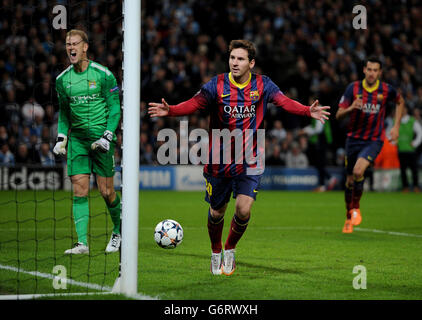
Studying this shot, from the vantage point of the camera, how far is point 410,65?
2234 cm

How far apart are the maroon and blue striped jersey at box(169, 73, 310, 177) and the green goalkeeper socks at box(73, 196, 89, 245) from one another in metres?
1.62

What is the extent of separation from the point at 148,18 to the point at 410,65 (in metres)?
8.54

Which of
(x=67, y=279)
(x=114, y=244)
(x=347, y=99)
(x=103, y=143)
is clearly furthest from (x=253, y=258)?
(x=347, y=99)

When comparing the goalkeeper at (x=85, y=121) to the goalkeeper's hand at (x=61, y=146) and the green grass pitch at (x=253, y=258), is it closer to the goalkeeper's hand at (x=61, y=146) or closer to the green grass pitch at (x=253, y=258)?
the goalkeeper's hand at (x=61, y=146)

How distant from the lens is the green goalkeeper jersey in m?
7.42

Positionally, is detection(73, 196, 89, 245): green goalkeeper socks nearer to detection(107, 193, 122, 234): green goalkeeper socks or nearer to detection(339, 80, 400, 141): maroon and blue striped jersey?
detection(107, 193, 122, 234): green goalkeeper socks

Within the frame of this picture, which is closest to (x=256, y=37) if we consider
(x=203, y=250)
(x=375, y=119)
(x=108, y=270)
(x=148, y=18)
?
(x=148, y=18)

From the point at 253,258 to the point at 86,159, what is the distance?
2.09 m

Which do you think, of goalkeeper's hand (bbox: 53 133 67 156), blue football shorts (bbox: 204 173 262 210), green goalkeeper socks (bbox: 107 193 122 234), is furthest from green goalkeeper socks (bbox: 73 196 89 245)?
blue football shorts (bbox: 204 173 262 210)

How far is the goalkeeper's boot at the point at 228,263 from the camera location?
6.24m

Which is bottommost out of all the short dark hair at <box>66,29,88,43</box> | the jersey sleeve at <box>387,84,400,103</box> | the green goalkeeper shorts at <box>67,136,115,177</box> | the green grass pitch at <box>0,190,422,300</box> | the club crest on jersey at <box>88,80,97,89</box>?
the green grass pitch at <box>0,190,422,300</box>

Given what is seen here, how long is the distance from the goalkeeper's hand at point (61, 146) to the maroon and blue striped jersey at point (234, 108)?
158 centimetres

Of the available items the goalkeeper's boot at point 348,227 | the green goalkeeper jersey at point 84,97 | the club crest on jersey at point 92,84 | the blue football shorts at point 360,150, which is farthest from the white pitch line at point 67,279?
the blue football shorts at point 360,150

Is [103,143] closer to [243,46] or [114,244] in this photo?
[114,244]
